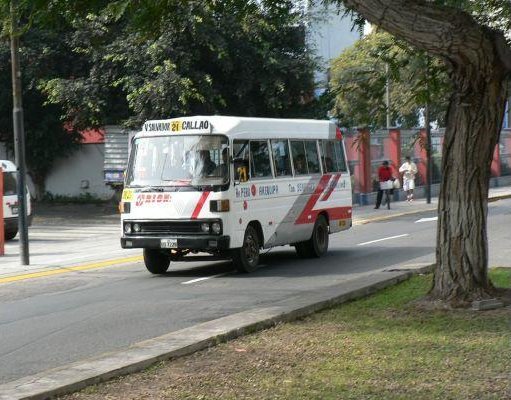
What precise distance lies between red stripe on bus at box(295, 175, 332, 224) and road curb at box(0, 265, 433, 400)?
5.80 m

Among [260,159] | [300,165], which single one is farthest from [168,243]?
[300,165]

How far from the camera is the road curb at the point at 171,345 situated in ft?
23.2

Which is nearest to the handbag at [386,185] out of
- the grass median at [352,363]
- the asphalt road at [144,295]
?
the asphalt road at [144,295]

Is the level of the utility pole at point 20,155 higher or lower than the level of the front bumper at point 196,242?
higher

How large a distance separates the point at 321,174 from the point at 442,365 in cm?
1142

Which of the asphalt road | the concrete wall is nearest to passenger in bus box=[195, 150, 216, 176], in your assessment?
the asphalt road

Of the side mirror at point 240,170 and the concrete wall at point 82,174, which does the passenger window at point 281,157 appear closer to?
the side mirror at point 240,170

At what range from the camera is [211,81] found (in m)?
31.0

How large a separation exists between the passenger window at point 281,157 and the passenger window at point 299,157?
0.25 m

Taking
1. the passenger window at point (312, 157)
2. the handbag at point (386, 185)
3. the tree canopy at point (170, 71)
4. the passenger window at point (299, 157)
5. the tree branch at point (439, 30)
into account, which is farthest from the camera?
the handbag at point (386, 185)

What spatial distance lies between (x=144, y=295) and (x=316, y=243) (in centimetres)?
560

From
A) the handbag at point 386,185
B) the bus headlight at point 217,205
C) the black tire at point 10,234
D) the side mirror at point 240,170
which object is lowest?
the black tire at point 10,234

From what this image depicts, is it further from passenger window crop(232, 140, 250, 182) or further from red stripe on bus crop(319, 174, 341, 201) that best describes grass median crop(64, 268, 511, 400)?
red stripe on bus crop(319, 174, 341, 201)

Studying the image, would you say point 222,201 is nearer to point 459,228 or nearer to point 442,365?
point 459,228
